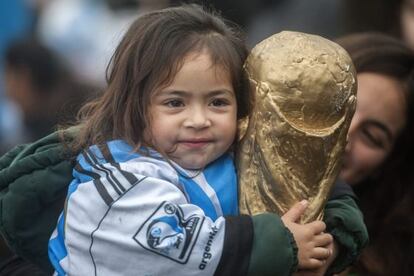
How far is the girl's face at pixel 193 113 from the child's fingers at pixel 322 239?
363mm

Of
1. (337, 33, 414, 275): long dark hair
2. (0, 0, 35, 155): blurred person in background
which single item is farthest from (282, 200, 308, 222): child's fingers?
(0, 0, 35, 155): blurred person in background

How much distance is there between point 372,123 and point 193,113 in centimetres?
144

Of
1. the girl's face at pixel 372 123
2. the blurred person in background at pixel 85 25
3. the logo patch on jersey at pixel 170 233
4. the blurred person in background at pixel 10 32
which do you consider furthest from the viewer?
the blurred person in background at pixel 85 25

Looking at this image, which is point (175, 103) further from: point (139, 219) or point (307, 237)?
point (307, 237)


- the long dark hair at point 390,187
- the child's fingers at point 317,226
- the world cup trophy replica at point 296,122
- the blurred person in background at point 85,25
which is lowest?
the blurred person in background at point 85,25

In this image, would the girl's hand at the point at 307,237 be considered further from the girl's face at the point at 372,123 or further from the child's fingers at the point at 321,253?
the girl's face at the point at 372,123

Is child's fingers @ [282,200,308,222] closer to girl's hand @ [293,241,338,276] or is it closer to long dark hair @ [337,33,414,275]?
girl's hand @ [293,241,338,276]

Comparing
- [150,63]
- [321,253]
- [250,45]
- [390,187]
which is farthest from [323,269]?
[250,45]

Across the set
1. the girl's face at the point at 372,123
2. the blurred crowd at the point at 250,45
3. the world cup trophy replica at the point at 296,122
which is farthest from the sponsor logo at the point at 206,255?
the girl's face at the point at 372,123

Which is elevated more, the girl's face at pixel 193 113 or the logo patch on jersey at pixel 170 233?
the girl's face at pixel 193 113

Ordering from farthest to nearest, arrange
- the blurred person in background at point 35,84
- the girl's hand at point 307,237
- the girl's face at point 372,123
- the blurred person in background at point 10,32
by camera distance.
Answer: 1. the blurred person in background at point 10,32
2. the blurred person in background at point 35,84
3. the girl's face at point 372,123
4. the girl's hand at point 307,237

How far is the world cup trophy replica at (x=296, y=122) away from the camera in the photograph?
328 cm

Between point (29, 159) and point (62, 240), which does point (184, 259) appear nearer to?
point (62, 240)

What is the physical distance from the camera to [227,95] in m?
3.37
